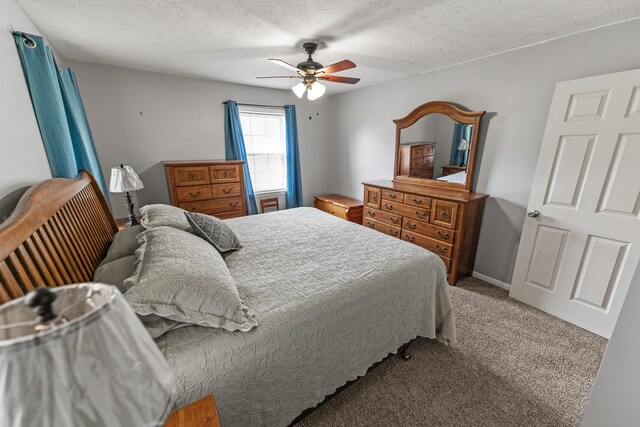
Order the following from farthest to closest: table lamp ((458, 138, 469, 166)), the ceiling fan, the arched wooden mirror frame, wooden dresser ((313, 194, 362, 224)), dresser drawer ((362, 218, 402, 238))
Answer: wooden dresser ((313, 194, 362, 224)) → dresser drawer ((362, 218, 402, 238)) → table lamp ((458, 138, 469, 166)) → the arched wooden mirror frame → the ceiling fan

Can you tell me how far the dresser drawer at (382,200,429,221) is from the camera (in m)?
2.94

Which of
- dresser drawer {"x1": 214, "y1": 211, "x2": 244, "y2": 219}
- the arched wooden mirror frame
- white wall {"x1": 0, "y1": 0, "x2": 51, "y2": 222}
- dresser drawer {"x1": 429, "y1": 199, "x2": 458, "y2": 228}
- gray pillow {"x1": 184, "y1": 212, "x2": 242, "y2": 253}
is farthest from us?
dresser drawer {"x1": 214, "y1": 211, "x2": 244, "y2": 219}

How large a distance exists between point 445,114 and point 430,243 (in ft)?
5.10

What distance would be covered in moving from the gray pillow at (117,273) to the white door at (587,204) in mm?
3173

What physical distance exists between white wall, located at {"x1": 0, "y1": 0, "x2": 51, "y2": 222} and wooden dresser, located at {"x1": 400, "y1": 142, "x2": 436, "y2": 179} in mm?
3559

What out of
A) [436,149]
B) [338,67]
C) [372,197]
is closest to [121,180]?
[338,67]

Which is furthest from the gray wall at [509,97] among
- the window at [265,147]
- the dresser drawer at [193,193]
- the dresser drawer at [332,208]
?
the dresser drawer at [193,193]

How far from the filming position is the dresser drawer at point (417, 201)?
9.43 ft

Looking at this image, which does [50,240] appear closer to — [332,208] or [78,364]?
[78,364]

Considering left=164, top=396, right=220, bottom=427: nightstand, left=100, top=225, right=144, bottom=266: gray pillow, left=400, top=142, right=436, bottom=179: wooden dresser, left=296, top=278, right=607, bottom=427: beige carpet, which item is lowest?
left=296, top=278, right=607, bottom=427: beige carpet

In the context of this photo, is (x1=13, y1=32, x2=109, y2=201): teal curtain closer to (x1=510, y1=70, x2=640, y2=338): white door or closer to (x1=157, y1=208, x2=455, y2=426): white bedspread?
(x1=157, y1=208, x2=455, y2=426): white bedspread

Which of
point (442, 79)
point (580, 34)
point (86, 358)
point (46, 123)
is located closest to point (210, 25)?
point (46, 123)

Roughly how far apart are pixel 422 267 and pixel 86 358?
175cm

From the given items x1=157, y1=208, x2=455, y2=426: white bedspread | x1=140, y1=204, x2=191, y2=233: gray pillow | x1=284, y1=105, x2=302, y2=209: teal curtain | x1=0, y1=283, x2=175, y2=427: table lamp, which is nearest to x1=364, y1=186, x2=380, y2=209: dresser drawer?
x1=157, y1=208, x2=455, y2=426: white bedspread
